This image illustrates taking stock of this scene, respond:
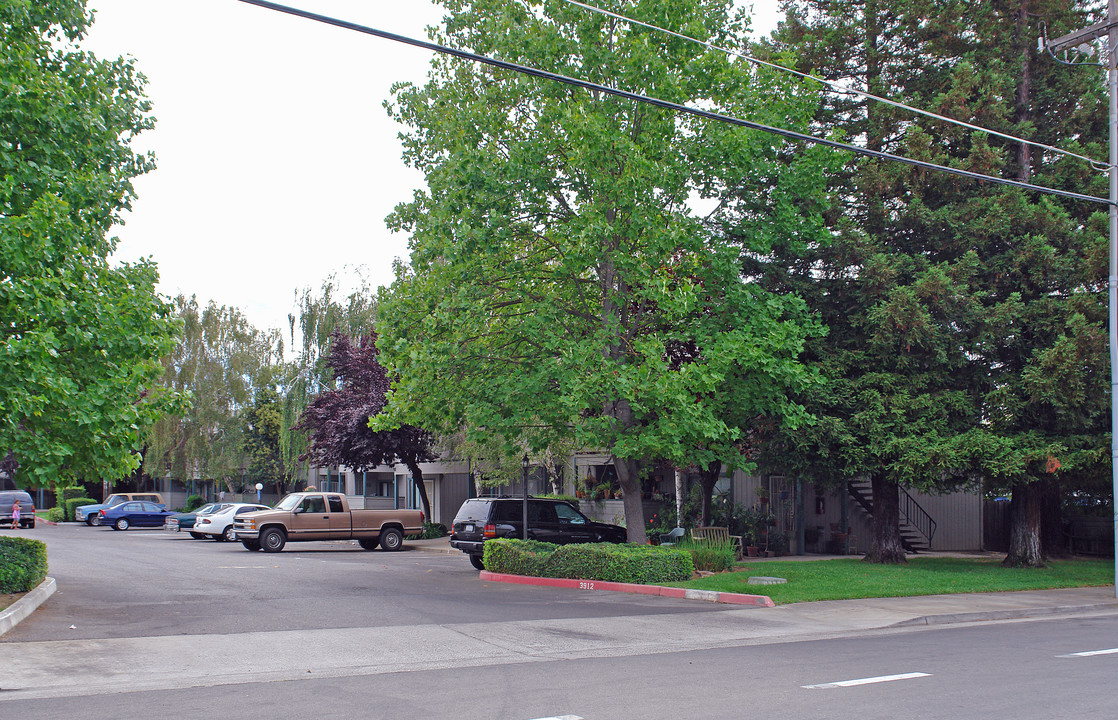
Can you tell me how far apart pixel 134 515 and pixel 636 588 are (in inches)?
1390

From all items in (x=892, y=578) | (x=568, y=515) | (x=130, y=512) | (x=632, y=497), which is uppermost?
(x=632, y=497)

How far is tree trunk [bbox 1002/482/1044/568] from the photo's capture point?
22094mm

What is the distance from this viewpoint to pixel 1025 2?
21.9m

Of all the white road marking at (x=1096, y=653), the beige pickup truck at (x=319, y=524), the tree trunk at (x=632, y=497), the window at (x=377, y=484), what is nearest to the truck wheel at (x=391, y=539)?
the beige pickup truck at (x=319, y=524)

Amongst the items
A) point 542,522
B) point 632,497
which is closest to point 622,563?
point 632,497

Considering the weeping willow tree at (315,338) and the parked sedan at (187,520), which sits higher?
the weeping willow tree at (315,338)

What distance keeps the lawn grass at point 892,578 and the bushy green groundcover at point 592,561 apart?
482 mm

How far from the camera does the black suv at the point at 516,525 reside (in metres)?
22.5

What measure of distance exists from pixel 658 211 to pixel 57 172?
10036mm

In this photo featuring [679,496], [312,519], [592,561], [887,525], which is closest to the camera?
[592,561]

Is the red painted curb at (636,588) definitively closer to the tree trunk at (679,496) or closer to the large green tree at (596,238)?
the large green tree at (596,238)

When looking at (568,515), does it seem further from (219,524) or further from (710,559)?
(219,524)

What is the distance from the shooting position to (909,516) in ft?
97.0

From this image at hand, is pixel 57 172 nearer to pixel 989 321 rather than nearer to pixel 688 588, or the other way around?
pixel 688 588
